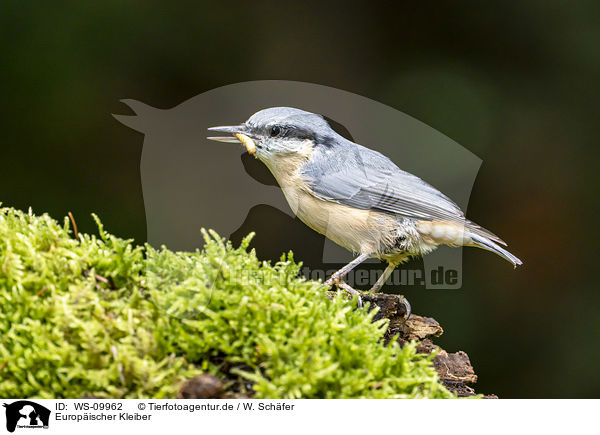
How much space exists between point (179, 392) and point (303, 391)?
268 millimetres

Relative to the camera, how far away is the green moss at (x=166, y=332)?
1233 mm

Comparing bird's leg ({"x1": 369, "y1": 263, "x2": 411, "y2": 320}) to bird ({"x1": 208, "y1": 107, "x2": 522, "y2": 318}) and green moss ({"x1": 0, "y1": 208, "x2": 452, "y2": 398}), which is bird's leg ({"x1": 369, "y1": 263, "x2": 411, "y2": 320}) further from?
green moss ({"x1": 0, "y1": 208, "x2": 452, "y2": 398})

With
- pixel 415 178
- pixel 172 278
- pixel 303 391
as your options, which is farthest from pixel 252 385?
pixel 415 178

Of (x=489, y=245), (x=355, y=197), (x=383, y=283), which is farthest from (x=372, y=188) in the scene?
(x=489, y=245)

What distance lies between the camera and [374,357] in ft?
4.40

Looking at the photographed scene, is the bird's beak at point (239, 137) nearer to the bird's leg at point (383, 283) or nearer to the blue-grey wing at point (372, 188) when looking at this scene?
the blue-grey wing at point (372, 188)

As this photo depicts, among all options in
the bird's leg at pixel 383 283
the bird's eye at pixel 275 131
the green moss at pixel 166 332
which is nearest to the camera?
the green moss at pixel 166 332

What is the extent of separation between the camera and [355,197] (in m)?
2.25

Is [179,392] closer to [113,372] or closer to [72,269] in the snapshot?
[113,372]
